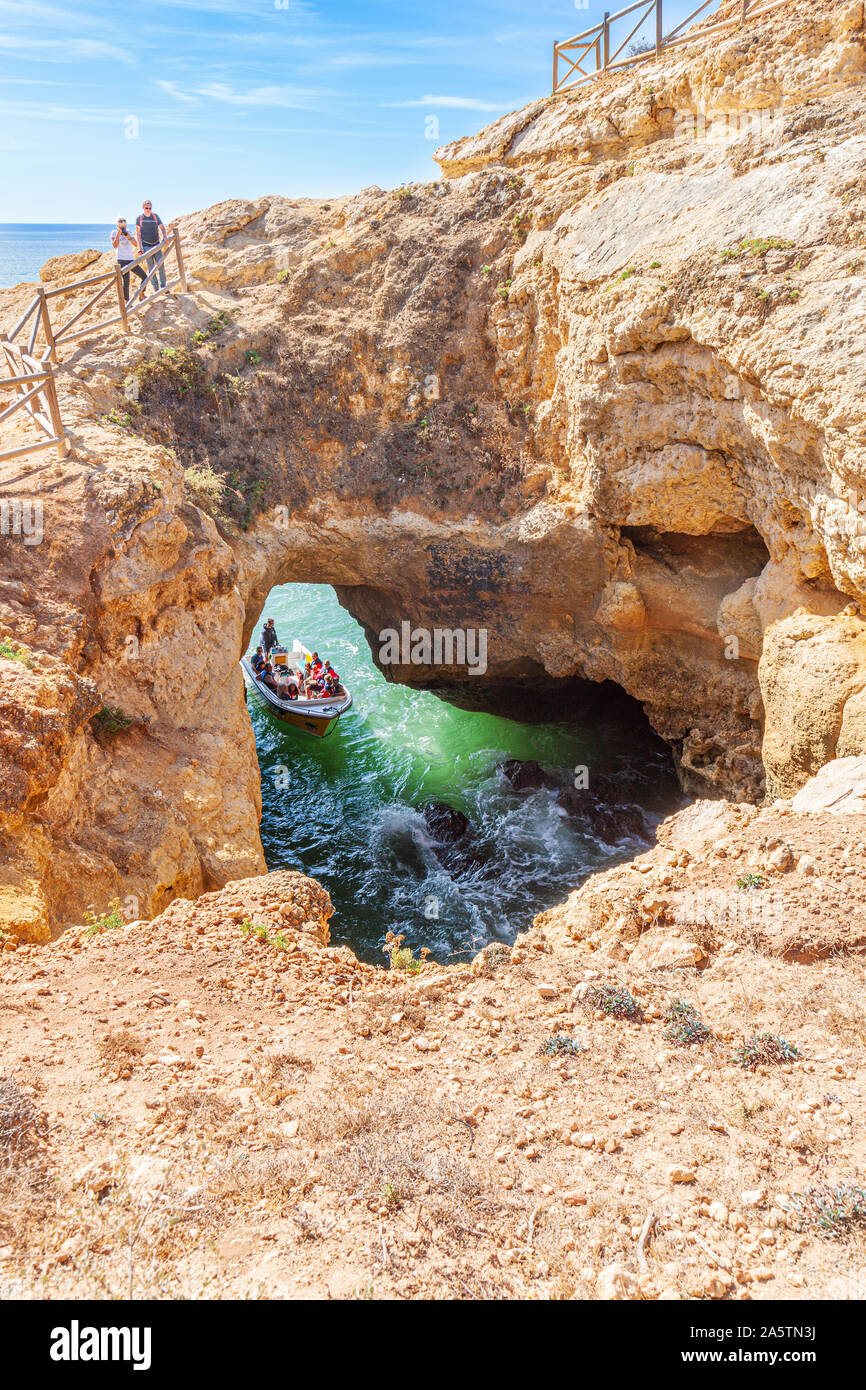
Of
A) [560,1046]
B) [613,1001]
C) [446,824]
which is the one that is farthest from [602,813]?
[560,1046]

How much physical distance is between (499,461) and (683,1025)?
474 inches

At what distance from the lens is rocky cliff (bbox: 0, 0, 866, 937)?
9.68 metres

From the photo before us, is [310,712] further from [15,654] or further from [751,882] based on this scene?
[751,882]

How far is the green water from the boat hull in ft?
2.64

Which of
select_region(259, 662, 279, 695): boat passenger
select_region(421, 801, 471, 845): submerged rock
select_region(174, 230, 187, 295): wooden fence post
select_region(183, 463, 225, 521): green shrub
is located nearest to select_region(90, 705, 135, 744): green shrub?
select_region(183, 463, 225, 521): green shrub

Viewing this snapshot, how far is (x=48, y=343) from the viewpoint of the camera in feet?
39.4

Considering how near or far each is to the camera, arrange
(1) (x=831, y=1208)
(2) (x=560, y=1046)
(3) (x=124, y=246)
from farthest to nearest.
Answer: (3) (x=124, y=246) < (2) (x=560, y=1046) < (1) (x=831, y=1208)

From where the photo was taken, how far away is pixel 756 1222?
389cm

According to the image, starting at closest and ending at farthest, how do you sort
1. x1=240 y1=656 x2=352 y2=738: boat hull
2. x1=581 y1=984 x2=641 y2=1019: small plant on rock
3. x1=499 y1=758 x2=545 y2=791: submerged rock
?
x1=581 y1=984 x2=641 y2=1019: small plant on rock → x1=499 y1=758 x2=545 y2=791: submerged rock → x1=240 y1=656 x2=352 y2=738: boat hull

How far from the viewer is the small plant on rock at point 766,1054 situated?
5.11m

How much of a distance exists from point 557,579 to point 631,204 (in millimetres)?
6421

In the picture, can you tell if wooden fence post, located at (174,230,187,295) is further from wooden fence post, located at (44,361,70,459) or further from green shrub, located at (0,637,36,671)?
green shrub, located at (0,637,36,671)

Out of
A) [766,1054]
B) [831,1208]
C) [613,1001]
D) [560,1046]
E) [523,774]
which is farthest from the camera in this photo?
[523,774]
